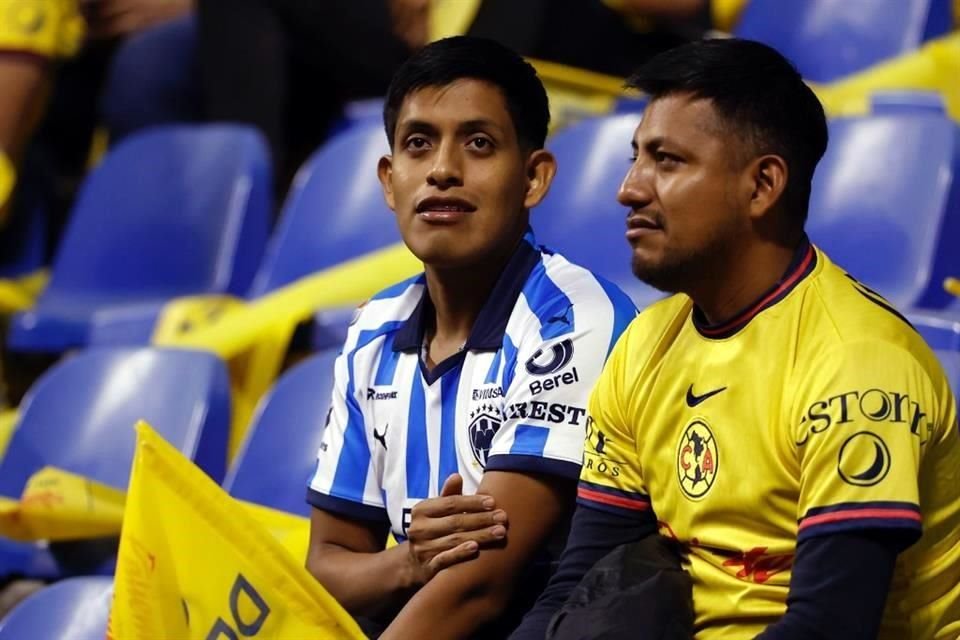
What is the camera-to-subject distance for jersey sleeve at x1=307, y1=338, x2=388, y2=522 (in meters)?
2.65

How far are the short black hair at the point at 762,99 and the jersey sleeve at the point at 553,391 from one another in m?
0.40

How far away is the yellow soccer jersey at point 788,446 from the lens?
1.87 meters

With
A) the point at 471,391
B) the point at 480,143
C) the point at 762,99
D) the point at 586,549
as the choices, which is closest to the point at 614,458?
the point at 586,549

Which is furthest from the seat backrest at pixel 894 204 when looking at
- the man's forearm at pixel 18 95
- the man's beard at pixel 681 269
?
the man's forearm at pixel 18 95

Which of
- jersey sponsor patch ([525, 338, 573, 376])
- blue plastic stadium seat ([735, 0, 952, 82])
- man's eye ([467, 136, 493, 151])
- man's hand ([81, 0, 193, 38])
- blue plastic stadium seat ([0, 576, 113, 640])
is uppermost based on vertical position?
man's hand ([81, 0, 193, 38])

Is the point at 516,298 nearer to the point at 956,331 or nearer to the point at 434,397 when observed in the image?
the point at 434,397

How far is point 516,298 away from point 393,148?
0.30 metres

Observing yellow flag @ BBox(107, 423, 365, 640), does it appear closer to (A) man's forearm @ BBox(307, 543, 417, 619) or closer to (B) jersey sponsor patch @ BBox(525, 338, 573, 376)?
(A) man's forearm @ BBox(307, 543, 417, 619)

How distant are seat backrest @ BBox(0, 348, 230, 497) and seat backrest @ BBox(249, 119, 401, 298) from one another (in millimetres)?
690

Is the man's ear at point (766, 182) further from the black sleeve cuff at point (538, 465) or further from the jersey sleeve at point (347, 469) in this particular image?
the jersey sleeve at point (347, 469)

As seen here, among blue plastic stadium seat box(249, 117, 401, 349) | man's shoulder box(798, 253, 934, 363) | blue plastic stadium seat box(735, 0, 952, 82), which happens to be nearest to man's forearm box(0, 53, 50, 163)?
blue plastic stadium seat box(249, 117, 401, 349)

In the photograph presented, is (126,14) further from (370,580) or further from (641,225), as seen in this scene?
(641,225)

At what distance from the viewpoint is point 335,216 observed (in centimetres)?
432

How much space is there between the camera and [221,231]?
476 cm
